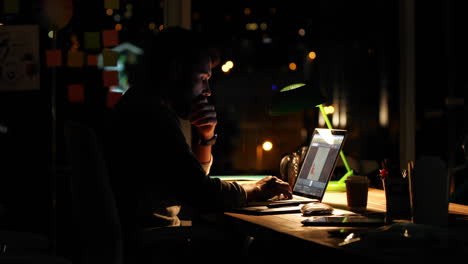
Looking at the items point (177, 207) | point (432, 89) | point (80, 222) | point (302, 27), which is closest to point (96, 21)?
point (302, 27)

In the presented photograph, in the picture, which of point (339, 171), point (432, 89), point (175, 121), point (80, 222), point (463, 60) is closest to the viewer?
point (80, 222)

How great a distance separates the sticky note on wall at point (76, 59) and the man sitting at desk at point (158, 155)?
134 centimetres

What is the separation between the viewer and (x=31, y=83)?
3.26 m

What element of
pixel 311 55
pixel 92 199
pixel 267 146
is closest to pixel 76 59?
pixel 267 146

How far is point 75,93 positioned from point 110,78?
23 cm

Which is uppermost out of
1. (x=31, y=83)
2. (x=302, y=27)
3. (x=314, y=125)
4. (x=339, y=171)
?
(x=302, y=27)

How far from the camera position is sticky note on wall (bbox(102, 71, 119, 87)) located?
318 cm

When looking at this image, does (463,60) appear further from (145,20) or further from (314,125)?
(145,20)

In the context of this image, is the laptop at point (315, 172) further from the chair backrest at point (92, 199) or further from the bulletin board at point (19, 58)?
the bulletin board at point (19, 58)

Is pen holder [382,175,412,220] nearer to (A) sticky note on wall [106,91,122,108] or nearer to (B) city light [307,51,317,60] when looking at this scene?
(B) city light [307,51,317,60]

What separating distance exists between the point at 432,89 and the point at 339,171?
1.19m

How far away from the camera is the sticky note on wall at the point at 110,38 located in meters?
3.20

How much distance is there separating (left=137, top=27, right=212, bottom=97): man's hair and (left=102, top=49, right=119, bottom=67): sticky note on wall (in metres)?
1.23

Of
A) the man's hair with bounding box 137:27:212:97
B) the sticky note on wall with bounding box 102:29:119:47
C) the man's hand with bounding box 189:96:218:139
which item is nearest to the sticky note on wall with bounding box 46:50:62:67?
the sticky note on wall with bounding box 102:29:119:47
